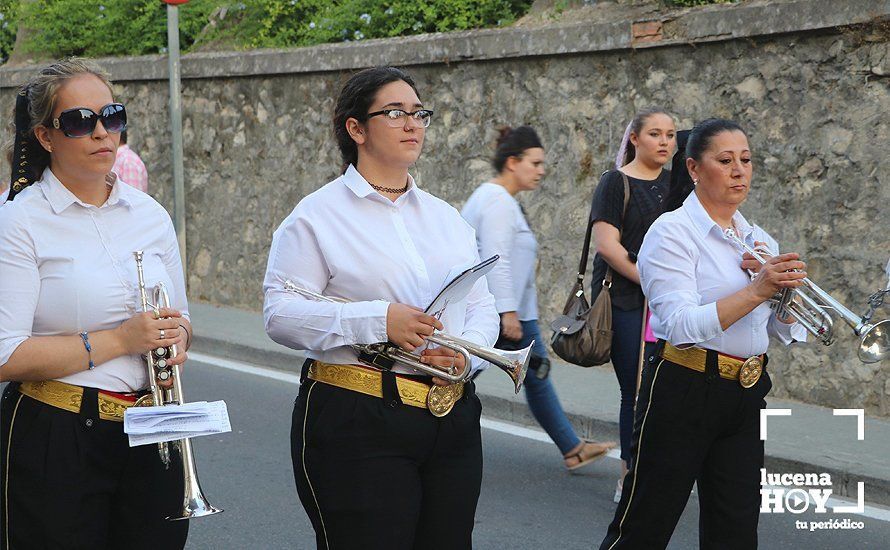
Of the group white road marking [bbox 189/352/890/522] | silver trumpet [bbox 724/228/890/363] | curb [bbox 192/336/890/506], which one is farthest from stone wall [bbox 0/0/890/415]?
silver trumpet [bbox 724/228/890/363]

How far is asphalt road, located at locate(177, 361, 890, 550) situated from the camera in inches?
223

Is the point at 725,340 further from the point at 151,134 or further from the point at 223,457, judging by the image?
the point at 151,134

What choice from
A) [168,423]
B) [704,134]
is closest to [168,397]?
[168,423]

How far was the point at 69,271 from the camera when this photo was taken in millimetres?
3199

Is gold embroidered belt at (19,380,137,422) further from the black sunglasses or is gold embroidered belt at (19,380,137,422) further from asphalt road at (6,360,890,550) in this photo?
asphalt road at (6,360,890,550)

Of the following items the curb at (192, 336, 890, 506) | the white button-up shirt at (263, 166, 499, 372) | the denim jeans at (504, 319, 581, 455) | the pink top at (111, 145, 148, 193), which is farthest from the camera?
the pink top at (111, 145, 148, 193)

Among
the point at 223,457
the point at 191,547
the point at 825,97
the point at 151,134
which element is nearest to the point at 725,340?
the point at 191,547

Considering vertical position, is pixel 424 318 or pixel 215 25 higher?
pixel 215 25

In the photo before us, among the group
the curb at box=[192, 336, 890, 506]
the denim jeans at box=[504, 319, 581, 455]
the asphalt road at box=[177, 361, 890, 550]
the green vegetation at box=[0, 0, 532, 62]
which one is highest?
the green vegetation at box=[0, 0, 532, 62]

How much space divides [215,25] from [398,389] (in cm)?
1192

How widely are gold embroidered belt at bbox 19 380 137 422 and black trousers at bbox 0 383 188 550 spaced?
16 millimetres

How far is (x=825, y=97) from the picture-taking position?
8055 millimetres

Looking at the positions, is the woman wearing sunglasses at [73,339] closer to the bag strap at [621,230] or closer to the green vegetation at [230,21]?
the bag strap at [621,230]

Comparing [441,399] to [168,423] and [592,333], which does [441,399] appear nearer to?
[168,423]
